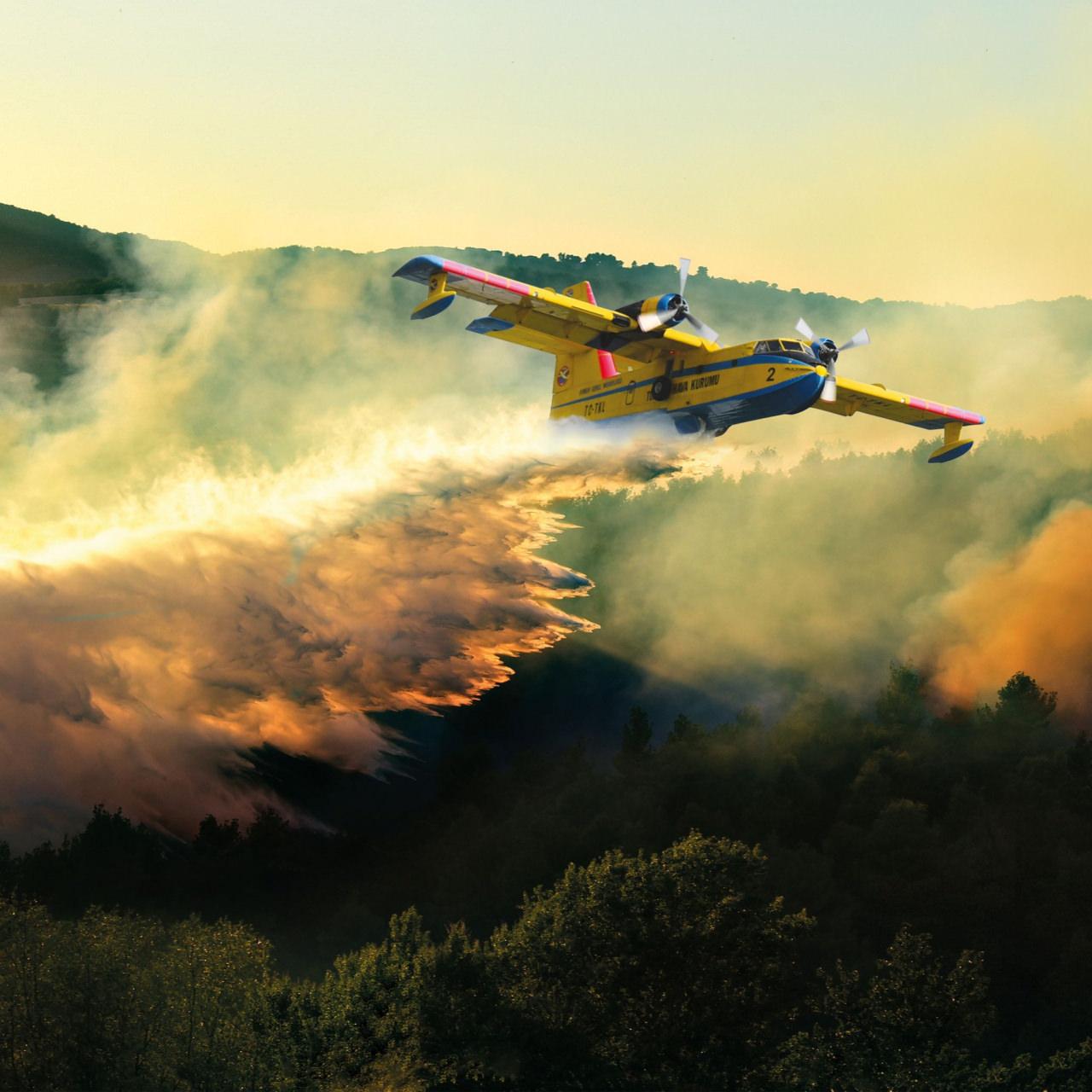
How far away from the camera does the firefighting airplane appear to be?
39906 mm

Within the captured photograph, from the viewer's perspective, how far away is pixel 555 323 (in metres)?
43.6

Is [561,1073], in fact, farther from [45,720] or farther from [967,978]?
[45,720]

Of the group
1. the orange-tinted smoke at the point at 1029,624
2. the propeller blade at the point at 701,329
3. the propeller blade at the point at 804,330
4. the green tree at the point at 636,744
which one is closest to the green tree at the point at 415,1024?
the propeller blade at the point at 701,329

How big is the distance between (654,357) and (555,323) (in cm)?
329

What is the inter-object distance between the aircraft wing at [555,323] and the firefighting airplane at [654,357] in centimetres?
4

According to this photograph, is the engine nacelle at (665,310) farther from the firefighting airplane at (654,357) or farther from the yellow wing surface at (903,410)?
the yellow wing surface at (903,410)

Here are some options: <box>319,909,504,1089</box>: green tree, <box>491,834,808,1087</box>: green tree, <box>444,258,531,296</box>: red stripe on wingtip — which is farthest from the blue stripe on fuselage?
<box>319,909,504,1089</box>: green tree

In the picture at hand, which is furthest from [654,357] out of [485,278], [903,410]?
[903,410]

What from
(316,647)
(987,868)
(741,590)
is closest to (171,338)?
(741,590)

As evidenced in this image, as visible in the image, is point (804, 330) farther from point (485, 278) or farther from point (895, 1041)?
point (895, 1041)

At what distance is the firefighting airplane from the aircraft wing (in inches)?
1.5

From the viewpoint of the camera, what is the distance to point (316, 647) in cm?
6212

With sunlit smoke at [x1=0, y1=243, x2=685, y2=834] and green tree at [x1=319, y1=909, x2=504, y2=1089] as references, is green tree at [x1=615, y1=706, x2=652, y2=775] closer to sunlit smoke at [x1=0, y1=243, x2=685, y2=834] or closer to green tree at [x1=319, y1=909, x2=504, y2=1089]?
sunlit smoke at [x1=0, y1=243, x2=685, y2=834]

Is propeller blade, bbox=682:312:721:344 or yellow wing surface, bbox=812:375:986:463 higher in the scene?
propeller blade, bbox=682:312:721:344
